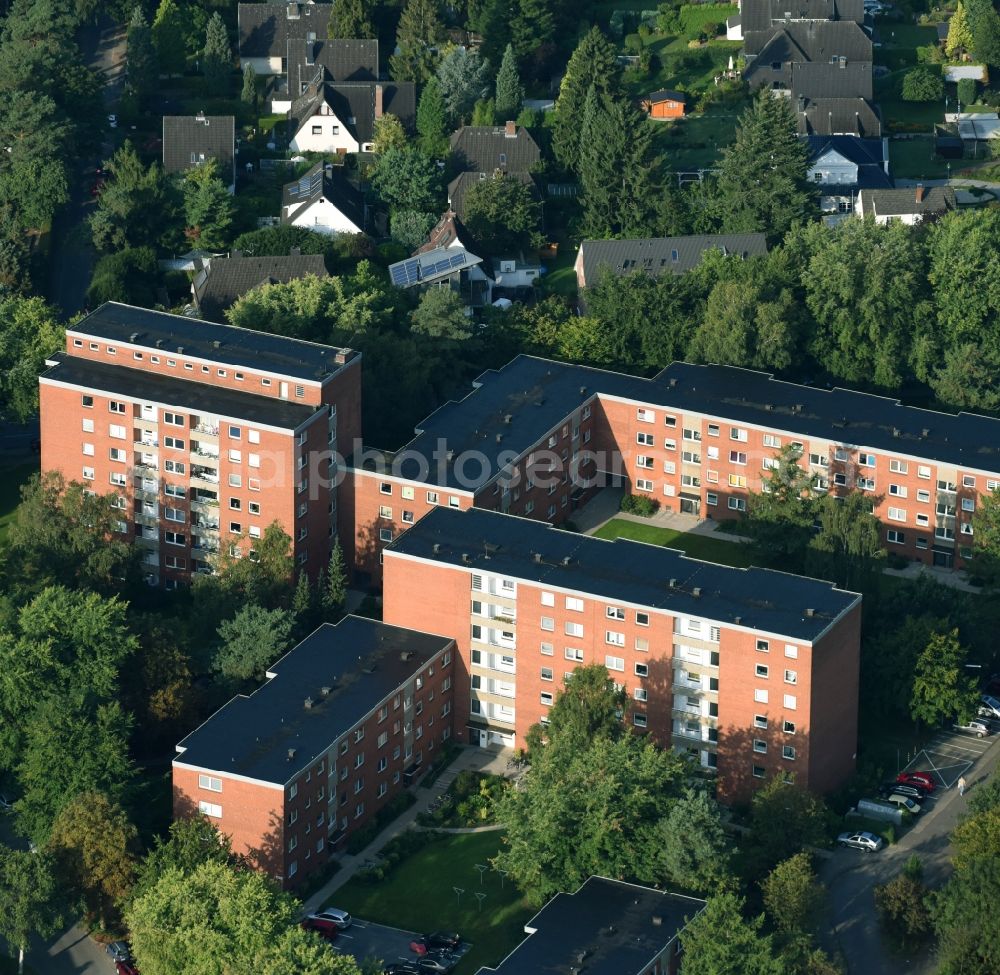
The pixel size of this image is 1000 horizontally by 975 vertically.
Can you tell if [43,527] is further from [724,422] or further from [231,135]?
[231,135]

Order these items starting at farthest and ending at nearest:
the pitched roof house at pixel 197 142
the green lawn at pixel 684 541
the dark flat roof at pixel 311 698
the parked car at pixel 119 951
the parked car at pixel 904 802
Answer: the pitched roof house at pixel 197 142, the green lawn at pixel 684 541, the parked car at pixel 904 802, the dark flat roof at pixel 311 698, the parked car at pixel 119 951

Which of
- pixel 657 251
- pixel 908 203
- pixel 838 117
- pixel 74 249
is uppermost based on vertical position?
pixel 838 117

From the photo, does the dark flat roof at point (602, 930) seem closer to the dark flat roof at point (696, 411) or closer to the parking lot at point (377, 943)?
the parking lot at point (377, 943)

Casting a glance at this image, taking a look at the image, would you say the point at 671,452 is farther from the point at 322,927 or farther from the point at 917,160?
the point at 917,160

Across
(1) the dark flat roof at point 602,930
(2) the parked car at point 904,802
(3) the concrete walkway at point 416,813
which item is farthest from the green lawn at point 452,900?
(2) the parked car at point 904,802

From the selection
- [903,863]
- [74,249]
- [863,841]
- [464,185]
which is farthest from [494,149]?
[903,863]

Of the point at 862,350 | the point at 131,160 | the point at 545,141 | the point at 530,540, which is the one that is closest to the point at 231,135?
the point at 131,160

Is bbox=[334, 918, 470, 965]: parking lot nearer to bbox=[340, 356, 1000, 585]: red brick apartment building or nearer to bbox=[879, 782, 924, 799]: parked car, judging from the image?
bbox=[879, 782, 924, 799]: parked car

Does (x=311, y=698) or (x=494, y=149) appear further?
(x=494, y=149)
